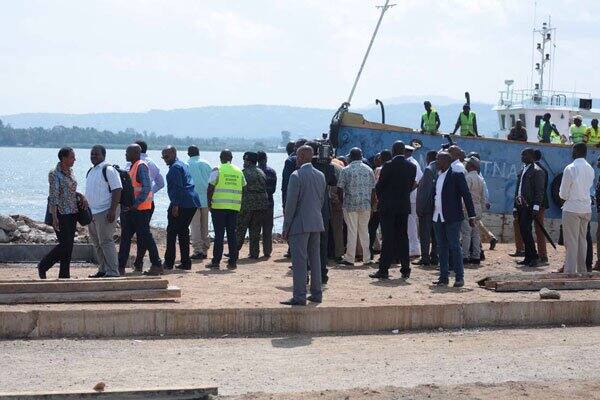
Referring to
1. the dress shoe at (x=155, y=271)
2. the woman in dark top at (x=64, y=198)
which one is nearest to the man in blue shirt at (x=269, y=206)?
the dress shoe at (x=155, y=271)

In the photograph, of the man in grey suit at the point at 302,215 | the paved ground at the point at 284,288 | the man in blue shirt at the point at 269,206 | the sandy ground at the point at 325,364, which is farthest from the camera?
the man in blue shirt at the point at 269,206

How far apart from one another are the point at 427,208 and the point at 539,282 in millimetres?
2539

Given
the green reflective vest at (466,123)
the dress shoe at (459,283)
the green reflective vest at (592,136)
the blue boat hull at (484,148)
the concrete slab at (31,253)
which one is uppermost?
the green reflective vest at (466,123)

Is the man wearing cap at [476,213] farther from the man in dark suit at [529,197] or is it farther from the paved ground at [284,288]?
the man in dark suit at [529,197]

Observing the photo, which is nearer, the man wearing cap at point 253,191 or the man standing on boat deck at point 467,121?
the man wearing cap at point 253,191

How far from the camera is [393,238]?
1489 centimetres

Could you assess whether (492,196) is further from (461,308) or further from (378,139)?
(461,308)

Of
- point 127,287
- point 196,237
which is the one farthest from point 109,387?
point 196,237

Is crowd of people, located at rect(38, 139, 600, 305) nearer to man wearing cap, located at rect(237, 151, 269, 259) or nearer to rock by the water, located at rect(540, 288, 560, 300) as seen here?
man wearing cap, located at rect(237, 151, 269, 259)

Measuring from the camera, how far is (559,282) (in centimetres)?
1380

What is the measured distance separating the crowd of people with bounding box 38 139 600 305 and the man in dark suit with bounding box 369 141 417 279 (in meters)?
0.01

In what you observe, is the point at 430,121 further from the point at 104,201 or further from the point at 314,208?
the point at 314,208

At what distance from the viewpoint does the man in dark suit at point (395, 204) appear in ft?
48.3

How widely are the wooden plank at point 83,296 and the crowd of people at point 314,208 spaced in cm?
147
